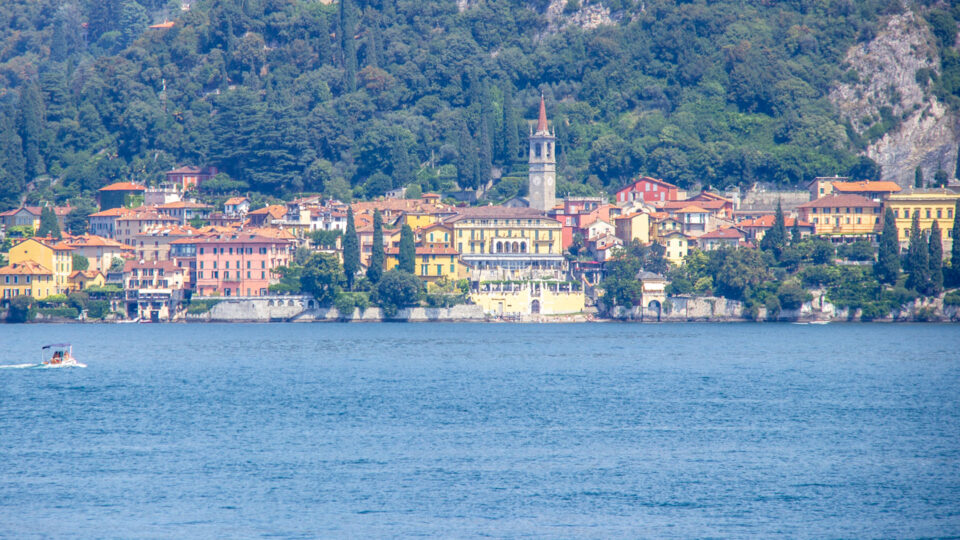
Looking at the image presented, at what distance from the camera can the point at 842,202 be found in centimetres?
9325

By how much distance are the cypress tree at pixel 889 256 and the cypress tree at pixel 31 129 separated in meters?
61.2

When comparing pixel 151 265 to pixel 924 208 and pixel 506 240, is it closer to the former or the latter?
pixel 506 240

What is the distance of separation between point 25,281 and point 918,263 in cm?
5104

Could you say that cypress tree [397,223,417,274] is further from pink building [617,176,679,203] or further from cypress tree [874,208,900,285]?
cypress tree [874,208,900,285]

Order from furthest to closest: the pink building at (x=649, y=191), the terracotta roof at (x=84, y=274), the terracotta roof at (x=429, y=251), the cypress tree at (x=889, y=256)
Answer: the pink building at (x=649, y=191)
the terracotta roof at (x=84, y=274)
the terracotta roof at (x=429, y=251)
the cypress tree at (x=889, y=256)

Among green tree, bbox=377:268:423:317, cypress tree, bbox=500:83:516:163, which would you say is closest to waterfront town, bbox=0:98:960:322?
green tree, bbox=377:268:423:317

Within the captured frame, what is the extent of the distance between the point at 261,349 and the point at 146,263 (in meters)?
24.0

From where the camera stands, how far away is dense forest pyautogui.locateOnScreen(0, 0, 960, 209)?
103 meters

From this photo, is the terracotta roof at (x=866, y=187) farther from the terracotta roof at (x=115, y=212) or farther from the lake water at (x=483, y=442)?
the terracotta roof at (x=115, y=212)

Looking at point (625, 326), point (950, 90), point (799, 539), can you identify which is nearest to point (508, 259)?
point (625, 326)

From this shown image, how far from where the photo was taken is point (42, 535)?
26.5 m

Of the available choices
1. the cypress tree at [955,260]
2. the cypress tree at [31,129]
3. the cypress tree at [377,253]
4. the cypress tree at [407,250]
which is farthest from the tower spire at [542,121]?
the cypress tree at [31,129]

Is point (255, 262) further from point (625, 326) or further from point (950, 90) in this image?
point (950, 90)

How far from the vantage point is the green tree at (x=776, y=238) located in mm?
85125
